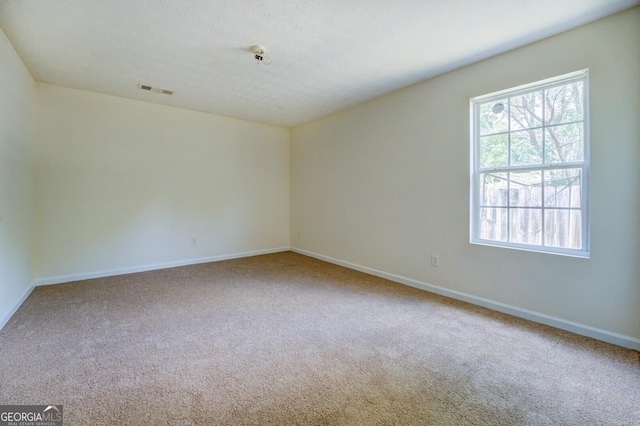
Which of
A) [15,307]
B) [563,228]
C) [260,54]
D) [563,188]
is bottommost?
[15,307]

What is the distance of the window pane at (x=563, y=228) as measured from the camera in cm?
243

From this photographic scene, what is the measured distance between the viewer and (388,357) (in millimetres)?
2039

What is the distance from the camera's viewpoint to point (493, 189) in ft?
9.68

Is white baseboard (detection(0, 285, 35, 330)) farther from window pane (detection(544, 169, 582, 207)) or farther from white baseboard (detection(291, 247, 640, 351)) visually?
window pane (detection(544, 169, 582, 207))

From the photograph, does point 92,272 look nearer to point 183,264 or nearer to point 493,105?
point 183,264

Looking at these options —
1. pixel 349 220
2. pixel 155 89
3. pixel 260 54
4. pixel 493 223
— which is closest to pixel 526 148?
pixel 493 223

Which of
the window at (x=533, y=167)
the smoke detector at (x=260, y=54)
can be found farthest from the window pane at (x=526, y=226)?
the smoke detector at (x=260, y=54)

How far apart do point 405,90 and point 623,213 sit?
2.50 m

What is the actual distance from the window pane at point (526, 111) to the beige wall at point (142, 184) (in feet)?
13.4

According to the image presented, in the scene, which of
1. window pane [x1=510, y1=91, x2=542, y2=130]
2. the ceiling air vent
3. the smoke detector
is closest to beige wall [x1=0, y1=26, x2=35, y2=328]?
the ceiling air vent

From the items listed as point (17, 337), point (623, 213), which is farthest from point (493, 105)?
point (17, 337)

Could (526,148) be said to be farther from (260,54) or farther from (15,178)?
(15,178)

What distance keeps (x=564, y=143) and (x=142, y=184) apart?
203 inches

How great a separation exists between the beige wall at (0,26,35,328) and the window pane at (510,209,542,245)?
4.74 m
